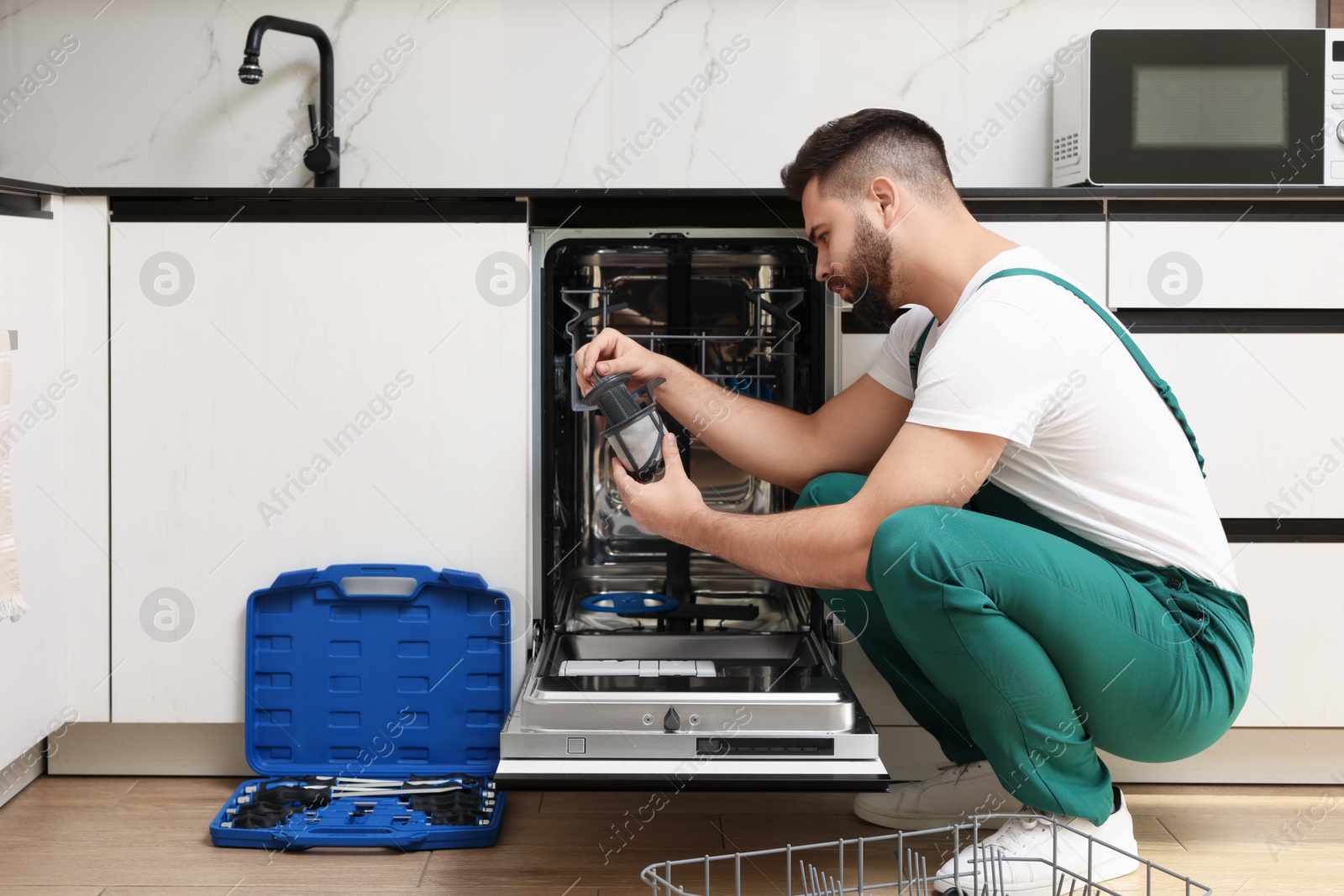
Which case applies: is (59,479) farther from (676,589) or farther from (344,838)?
(676,589)

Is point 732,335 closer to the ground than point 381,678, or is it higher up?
higher up

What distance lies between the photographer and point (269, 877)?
1342 mm

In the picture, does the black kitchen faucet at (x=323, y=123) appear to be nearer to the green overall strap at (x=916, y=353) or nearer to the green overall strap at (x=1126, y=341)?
the green overall strap at (x=916, y=353)

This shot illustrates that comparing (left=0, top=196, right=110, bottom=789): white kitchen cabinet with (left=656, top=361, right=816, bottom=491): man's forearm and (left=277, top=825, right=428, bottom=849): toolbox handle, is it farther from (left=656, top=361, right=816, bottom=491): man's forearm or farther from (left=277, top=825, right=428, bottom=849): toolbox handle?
(left=656, top=361, right=816, bottom=491): man's forearm

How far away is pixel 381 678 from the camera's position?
5.19 ft

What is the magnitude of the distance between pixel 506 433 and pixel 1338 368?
3.99 feet

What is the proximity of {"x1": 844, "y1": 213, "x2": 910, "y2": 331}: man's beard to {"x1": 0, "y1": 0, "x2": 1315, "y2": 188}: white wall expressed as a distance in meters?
0.72

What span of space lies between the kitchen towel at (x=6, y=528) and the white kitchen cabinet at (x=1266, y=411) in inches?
60.8

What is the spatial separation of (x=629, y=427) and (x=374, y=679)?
0.59 meters

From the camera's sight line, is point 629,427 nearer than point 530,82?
Yes

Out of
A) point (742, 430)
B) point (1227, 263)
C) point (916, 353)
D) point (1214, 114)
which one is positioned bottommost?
point (742, 430)

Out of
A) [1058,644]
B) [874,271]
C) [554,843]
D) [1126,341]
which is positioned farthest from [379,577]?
[1126,341]

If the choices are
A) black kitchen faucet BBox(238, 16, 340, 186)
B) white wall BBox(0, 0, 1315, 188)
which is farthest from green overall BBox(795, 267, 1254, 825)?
black kitchen faucet BBox(238, 16, 340, 186)

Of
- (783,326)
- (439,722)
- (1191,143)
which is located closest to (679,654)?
(439,722)
